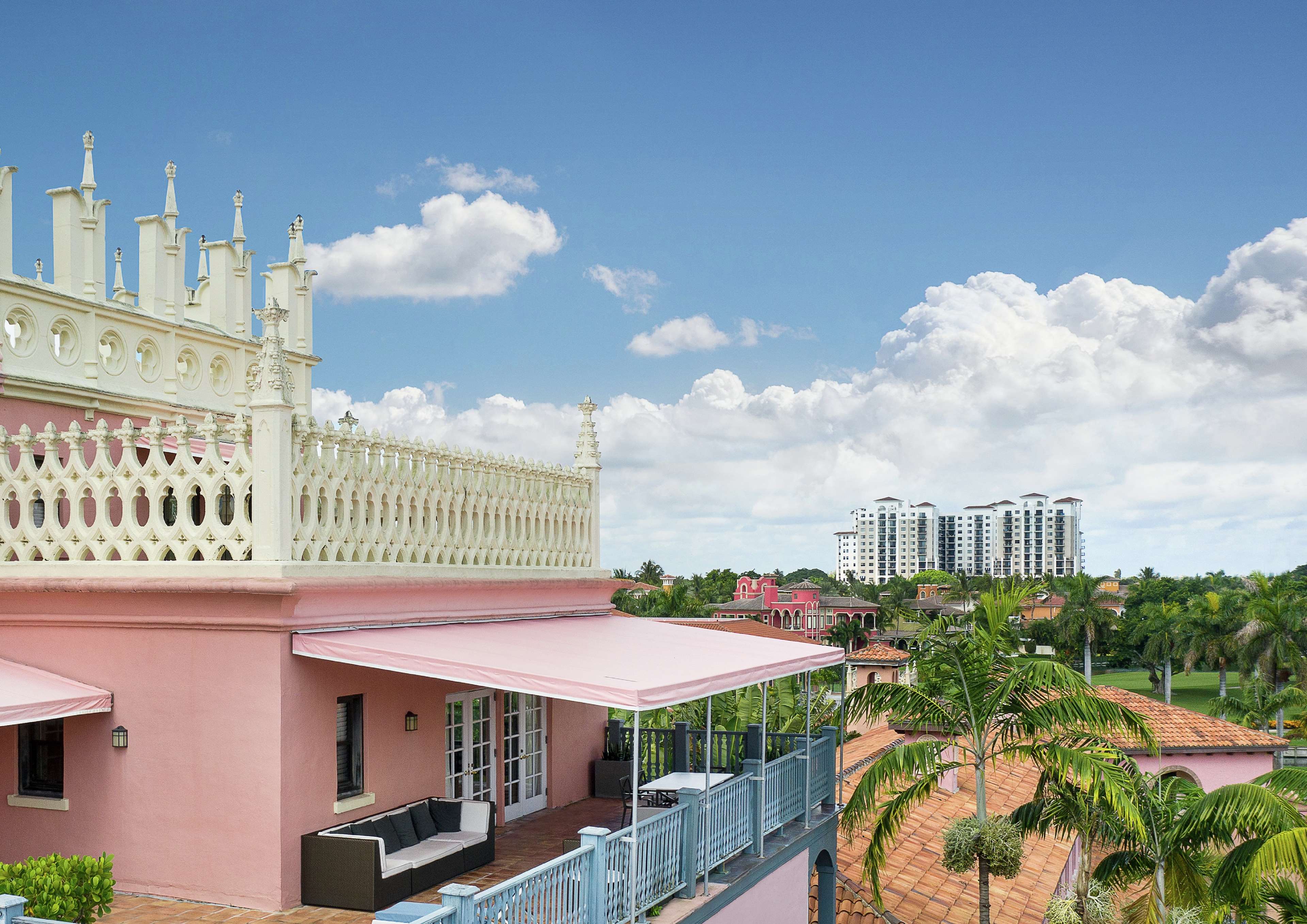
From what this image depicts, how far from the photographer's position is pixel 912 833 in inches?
684

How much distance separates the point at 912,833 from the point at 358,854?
420 inches

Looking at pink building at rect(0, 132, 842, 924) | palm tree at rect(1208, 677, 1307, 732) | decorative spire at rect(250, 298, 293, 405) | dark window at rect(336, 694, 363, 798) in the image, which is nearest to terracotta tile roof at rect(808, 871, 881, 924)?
pink building at rect(0, 132, 842, 924)

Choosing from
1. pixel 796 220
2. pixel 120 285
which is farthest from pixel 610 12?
pixel 796 220

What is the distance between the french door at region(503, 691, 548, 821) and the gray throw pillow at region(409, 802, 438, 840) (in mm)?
1886

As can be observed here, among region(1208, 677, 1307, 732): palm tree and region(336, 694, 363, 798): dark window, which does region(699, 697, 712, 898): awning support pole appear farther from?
region(1208, 677, 1307, 732): palm tree

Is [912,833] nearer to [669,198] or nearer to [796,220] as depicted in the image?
[669,198]

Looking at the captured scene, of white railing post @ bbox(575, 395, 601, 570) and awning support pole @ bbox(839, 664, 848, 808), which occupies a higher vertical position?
white railing post @ bbox(575, 395, 601, 570)

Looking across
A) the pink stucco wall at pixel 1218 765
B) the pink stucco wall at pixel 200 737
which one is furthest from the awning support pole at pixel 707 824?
the pink stucco wall at pixel 1218 765

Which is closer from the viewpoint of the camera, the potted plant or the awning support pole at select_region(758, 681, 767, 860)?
the awning support pole at select_region(758, 681, 767, 860)

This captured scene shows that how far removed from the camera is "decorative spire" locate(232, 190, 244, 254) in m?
14.9

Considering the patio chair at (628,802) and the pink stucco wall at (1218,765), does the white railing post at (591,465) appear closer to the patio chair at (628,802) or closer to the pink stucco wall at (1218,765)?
the patio chair at (628,802)

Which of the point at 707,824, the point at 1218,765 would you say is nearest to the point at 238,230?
the point at 707,824

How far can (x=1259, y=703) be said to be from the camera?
5216 cm

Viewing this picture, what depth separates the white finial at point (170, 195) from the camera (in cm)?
1391
